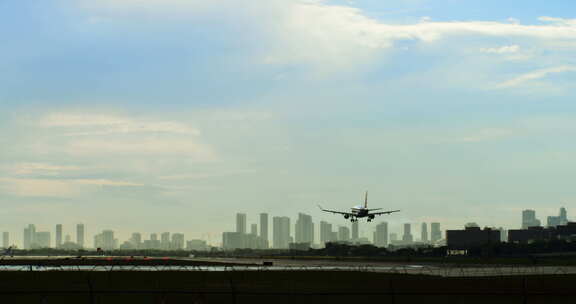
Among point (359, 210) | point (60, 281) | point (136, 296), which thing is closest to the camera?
point (136, 296)

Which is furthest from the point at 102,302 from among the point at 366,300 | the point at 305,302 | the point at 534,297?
the point at 534,297

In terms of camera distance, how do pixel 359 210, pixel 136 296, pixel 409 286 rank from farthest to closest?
pixel 359 210
pixel 409 286
pixel 136 296

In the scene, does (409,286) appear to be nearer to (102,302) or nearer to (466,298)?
(466,298)

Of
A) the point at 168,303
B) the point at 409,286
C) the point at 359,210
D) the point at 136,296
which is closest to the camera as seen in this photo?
the point at 168,303

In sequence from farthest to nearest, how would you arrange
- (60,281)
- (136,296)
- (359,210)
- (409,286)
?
(359,210)
(60,281)
(409,286)
(136,296)

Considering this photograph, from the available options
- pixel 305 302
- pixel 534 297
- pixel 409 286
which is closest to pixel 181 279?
pixel 409 286

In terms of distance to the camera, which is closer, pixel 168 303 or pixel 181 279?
pixel 168 303

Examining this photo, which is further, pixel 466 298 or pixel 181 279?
pixel 181 279

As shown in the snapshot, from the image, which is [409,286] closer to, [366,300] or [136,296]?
[366,300]
